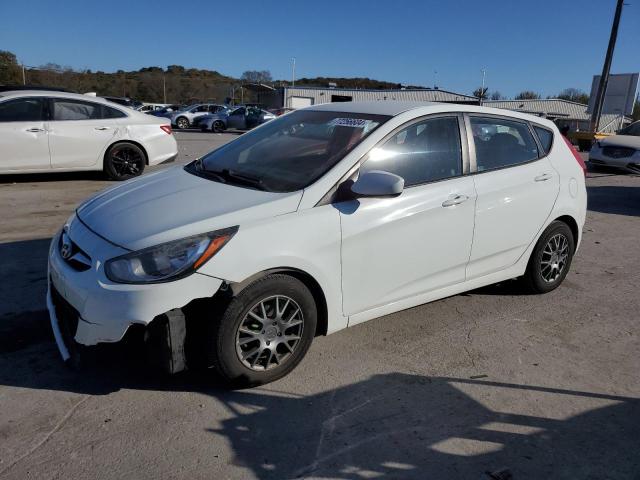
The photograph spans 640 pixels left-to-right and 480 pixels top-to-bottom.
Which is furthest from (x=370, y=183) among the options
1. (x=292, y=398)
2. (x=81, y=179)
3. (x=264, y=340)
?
(x=81, y=179)

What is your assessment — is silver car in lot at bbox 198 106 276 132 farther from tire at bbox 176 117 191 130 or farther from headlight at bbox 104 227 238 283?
headlight at bbox 104 227 238 283

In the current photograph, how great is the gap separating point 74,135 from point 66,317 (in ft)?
21.8

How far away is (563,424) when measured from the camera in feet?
9.60

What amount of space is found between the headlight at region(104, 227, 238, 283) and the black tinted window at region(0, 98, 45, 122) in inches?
276

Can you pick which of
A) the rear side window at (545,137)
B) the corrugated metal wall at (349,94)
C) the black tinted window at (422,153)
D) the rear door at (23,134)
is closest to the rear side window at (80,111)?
the rear door at (23,134)

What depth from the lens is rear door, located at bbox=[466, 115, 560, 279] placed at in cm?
404

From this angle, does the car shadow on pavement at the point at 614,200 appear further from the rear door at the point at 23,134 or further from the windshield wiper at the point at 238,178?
the rear door at the point at 23,134

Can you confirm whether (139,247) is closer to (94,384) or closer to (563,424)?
(94,384)

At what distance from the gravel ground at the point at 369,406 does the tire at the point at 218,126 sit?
2654cm

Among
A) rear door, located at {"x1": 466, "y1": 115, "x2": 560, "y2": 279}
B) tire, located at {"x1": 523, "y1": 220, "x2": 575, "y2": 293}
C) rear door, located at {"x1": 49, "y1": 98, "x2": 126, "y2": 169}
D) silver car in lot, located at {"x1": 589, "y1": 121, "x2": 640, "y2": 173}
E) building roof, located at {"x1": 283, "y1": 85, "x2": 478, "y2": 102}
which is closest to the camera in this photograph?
rear door, located at {"x1": 466, "y1": 115, "x2": 560, "y2": 279}

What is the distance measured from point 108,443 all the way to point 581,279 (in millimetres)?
4630

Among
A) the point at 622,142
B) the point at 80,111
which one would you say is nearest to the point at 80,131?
the point at 80,111

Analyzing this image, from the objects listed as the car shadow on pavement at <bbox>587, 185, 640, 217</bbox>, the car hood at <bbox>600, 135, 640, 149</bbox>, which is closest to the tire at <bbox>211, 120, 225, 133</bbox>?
the car hood at <bbox>600, 135, 640, 149</bbox>

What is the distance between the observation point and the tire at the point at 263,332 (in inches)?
114
